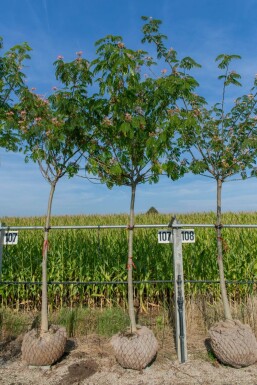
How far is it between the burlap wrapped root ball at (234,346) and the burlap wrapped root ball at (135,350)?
2.66 ft

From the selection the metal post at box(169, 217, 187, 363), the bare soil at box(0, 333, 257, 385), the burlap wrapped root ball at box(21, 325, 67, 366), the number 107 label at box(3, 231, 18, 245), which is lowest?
the bare soil at box(0, 333, 257, 385)

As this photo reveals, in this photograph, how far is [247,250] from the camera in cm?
846

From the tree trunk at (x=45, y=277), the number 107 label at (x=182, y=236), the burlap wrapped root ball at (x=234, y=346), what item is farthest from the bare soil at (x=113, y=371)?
the number 107 label at (x=182, y=236)

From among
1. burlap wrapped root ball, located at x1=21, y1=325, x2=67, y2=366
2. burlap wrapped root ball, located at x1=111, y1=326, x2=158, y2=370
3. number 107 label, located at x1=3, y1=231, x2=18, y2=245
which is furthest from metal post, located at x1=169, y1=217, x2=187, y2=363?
number 107 label, located at x1=3, y1=231, x2=18, y2=245

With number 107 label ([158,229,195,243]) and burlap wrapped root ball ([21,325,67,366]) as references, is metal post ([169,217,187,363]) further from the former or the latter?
burlap wrapped root ball ([21,325,67,366])

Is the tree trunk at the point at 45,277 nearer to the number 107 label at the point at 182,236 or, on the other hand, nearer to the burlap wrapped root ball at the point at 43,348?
the burlap wrapped root ball at the point at 43,348

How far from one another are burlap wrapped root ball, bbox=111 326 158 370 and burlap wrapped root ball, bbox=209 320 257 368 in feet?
2.66

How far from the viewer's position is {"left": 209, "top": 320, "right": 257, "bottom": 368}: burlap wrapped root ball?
4.61 metres

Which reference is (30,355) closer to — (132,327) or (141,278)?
(132,327)

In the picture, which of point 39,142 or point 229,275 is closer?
point 39,142

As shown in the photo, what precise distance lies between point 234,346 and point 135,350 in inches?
49.0

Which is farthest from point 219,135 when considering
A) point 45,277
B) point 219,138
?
point 45,277

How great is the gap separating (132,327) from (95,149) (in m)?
2.37

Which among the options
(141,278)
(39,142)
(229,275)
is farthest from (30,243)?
(229,275)
